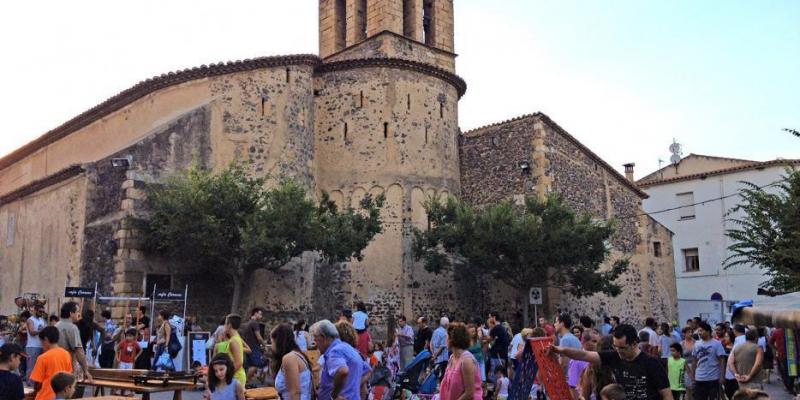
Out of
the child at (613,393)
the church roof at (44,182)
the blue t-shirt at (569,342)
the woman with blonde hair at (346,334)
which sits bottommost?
the child at (613,393)

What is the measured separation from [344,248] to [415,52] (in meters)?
11.0

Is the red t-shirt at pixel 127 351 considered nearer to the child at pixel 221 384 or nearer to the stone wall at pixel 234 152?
the stone wall at pixel 234 152

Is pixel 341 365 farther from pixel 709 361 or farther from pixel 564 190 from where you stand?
pixel 564 190

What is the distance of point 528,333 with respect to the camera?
11.1 meters

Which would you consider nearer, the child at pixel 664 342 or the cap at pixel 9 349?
the cap at pixel 9 349

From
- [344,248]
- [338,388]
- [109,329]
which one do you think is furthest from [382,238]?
[338,388]

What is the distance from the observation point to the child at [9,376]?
6.40m

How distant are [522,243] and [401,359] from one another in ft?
27.2

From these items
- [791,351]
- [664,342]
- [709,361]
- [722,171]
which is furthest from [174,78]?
[722,171]

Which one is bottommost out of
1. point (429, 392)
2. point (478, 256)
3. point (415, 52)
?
point (429, 392)

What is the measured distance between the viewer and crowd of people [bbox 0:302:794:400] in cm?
614

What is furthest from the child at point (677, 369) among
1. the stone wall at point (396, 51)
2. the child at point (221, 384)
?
the stone wall at point (396, 51)

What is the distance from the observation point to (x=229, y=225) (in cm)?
1909

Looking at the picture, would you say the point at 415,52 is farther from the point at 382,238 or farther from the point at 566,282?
the point at 566,282
